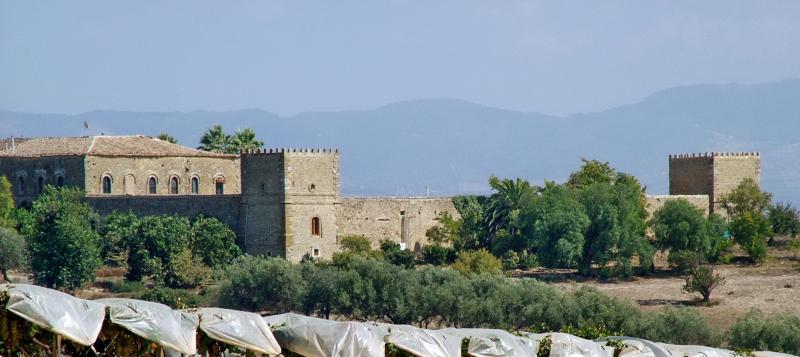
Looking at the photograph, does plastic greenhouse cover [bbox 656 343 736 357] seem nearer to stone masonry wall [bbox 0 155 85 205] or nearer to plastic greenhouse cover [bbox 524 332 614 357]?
plastic greenhouse cover [bbox 524 332 614 357]

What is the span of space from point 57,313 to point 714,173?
38.9 metres

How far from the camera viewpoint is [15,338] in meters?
21.5

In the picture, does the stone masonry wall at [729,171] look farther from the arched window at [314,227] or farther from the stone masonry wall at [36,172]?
the stone masonry wall at [36,172]

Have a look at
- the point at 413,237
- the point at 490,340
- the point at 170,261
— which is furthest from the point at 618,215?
the point at 490,340

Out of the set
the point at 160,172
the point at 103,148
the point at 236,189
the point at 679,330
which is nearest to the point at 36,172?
the point at 103,148

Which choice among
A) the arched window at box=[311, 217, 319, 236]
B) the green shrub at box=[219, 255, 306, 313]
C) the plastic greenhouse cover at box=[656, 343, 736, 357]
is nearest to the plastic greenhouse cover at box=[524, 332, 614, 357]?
the plastic greenhouse cover at box=[656, 343, 736, 357]

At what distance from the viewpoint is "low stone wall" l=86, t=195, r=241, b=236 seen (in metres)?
49.0

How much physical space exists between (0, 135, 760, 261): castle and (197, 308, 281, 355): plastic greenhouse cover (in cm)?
2388

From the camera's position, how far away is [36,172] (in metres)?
54.5

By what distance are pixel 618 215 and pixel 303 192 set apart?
9663 mm

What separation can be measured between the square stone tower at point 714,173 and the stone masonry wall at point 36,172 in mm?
20719

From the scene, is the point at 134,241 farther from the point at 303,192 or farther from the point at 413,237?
the point at 413,237

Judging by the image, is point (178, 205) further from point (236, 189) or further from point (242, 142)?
point (242, 142)

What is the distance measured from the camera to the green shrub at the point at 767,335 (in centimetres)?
3541
